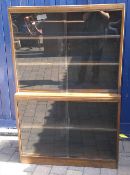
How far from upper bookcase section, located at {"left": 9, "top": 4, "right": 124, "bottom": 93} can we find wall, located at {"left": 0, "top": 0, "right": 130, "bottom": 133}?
749mm

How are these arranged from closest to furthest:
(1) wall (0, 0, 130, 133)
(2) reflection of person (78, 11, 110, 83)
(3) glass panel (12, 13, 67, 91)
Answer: (2) reflection of person (78, 11, 110, 83) → (3) glass panel (12, 13, 67, 91) → (1) wall (0, 0, 130, 133)

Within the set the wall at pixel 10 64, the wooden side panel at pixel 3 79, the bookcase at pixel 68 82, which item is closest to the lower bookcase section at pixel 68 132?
the bookcase at pixel 68 82

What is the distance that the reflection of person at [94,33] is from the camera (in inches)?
150

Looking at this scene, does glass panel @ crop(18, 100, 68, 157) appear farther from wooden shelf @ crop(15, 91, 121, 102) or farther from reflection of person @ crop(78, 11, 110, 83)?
reflection of person @ crop(78, 11, 110, 83)

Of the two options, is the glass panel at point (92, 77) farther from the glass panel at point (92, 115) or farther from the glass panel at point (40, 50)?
the glass panel at point (92, 115)

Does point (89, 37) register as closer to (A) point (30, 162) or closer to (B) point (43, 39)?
(B) point (43, 39)

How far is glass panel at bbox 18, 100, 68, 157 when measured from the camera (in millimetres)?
4242

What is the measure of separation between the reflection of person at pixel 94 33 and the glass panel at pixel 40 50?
0.90 ft

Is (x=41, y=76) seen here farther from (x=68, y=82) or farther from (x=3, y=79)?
(x=3, y=79)

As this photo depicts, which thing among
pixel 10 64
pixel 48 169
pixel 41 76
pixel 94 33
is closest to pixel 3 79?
pixel 10 64

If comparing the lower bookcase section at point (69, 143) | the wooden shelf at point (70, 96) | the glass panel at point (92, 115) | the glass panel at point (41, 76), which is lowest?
the lower bookcase section at point (69, 143)

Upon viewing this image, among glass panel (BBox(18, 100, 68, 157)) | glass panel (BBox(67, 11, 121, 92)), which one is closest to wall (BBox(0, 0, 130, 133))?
glass panel (BBox(67, 11, 121, 92))

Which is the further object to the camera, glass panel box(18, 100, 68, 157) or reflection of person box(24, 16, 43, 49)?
glass panel box(18, 100, 68, 157)

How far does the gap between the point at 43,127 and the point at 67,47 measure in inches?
47.8
